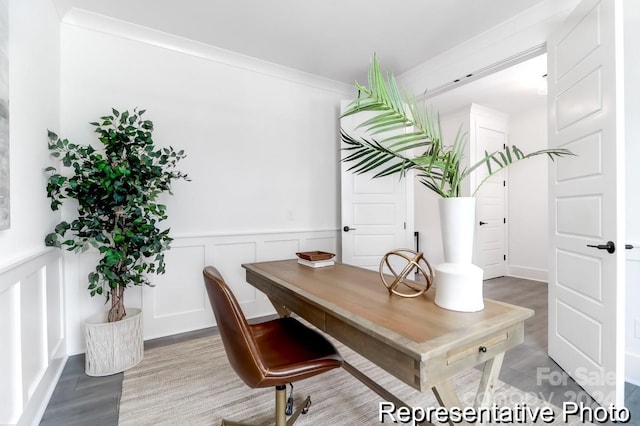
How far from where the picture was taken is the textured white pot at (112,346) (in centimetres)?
208

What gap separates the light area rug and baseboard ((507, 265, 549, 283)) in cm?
340

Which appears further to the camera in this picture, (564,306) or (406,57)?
(406,57)

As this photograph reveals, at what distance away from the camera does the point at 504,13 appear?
239 cm

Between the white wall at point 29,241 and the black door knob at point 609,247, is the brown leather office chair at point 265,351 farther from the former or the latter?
the black door knob at point 609,247

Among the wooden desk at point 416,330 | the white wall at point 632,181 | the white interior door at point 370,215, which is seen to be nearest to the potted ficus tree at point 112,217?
the wooden desk at point 416,330

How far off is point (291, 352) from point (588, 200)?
1.93m

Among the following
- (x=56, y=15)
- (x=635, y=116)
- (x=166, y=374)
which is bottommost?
(x=166, y=374)

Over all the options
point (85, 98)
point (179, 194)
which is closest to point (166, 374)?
point (179, 194)

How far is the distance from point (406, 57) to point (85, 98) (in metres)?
2.87

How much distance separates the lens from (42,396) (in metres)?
1.74

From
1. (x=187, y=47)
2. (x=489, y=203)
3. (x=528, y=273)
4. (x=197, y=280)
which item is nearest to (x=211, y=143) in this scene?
(x=187, y=47)

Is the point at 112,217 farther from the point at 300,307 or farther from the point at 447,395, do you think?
the point at 447,395

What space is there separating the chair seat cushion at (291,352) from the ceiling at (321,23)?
2263 mm

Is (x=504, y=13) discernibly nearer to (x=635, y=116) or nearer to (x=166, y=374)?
(x=635, y=116)
